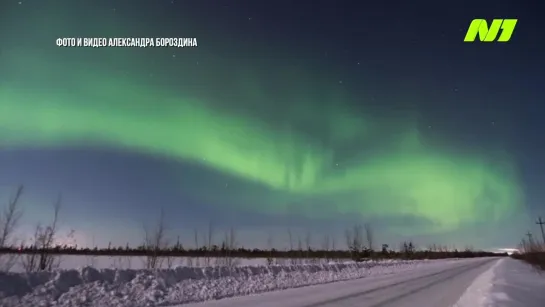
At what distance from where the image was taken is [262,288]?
19.5 m

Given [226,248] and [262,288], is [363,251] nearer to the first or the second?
[226,248]

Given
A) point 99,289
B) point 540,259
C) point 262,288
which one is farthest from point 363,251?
point 99,289

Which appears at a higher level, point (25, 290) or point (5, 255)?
point (5, 255)

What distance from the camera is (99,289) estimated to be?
13102 mm

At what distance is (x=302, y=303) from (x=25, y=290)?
872 cm

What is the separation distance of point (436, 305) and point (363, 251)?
308 feet

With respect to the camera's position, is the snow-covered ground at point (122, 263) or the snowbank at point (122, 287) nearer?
the snowbank at point (122, 287)

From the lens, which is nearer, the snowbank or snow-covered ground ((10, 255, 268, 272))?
the snowbank

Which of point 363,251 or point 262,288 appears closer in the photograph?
point 262,288

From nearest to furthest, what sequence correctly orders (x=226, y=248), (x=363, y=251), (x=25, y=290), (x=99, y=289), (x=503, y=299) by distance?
(x=25, y=290) < (x=99, y=289) < (x=503, y=299) < (x=226, y=248) < (x=363, y=251)

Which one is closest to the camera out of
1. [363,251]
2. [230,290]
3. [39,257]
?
[230,290]

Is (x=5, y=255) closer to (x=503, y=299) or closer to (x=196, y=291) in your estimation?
(x=196, y=291)

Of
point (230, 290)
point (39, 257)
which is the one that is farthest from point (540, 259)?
point (39, 257)

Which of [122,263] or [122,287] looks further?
[122,263]
